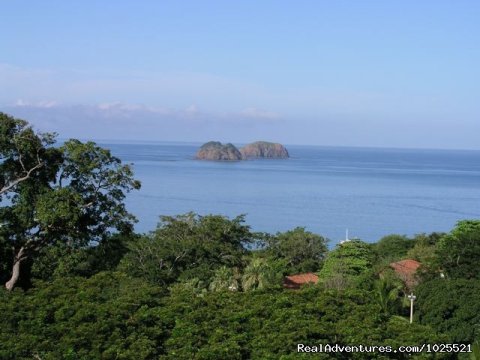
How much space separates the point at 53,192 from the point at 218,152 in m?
154

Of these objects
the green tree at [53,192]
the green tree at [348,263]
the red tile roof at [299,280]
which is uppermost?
the green tree at [53,192]

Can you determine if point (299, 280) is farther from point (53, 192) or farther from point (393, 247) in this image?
point (53, 192)

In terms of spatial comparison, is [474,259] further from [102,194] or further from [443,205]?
[443,205]

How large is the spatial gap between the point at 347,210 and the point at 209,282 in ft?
153

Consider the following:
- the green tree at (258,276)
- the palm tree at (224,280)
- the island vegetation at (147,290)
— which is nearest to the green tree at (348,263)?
the island vegetation at (147,290)

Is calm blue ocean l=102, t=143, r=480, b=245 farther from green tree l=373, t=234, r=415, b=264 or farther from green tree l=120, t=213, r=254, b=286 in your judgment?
green tree l=120, t=213, r=254, b=286

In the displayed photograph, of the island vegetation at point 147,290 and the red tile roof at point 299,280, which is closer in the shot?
the island vegetation at point 147,290

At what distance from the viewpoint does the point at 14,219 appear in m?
14.7

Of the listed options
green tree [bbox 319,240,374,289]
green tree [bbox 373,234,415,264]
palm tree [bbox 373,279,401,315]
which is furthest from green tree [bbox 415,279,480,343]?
green tree [bbox 373,234,415,264]

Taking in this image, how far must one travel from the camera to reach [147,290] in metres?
12.9

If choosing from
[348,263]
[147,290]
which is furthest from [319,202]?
[147,290]

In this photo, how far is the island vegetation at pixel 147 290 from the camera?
10570 mm

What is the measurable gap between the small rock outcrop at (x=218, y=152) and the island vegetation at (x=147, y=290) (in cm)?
14267

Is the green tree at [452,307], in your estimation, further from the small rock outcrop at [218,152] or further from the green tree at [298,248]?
the small rock outcrop at [218,152]
